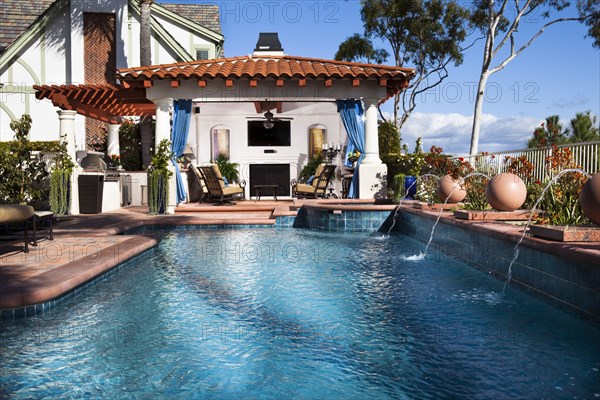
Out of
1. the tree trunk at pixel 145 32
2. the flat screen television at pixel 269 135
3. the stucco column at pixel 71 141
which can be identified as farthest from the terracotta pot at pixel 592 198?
the tree trunk at pixel 145 32

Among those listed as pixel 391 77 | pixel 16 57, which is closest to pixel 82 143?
pixel 16 57

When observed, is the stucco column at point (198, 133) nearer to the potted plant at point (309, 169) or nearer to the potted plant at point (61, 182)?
the potted plant at point (309, 169)

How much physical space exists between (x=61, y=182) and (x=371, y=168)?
7.40 meters

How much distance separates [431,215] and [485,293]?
3.31m

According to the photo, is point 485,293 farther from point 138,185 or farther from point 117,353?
point 138,185

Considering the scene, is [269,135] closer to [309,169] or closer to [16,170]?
[309,169]

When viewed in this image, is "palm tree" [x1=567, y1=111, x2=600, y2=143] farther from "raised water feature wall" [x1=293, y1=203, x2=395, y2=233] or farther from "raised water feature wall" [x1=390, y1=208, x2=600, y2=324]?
"raised water feature wall" [x1=390, y1=208, x2=600, y2=324]

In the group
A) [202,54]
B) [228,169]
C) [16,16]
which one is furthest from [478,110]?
[16,16]

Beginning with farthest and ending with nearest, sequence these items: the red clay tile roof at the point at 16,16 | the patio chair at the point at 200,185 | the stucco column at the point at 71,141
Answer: the red clay tile roof at the point at 16,16, the patio chair at the point at 200,185, the stucco column at the point at 71,141

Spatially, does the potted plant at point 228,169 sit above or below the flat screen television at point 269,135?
below

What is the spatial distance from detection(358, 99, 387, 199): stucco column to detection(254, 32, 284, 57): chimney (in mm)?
5888

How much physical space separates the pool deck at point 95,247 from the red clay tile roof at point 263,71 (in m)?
3.06

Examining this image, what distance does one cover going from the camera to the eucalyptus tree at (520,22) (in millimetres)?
21688

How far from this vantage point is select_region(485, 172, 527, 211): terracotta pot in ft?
23.9
